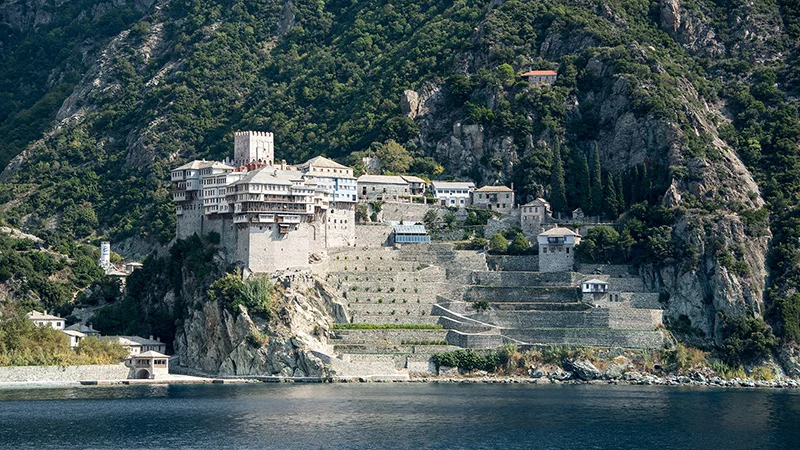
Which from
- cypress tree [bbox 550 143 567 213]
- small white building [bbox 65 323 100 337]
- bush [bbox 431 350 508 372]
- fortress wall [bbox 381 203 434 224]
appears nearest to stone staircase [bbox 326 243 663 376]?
bush [bbox 431 350 508 372]

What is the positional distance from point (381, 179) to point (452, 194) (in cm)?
646

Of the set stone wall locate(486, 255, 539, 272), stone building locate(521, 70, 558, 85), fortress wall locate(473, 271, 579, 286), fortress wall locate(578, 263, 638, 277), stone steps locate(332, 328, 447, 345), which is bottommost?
stone steps locate(332, 328, 447, 345)

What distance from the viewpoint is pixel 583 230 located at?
112812 millimetres

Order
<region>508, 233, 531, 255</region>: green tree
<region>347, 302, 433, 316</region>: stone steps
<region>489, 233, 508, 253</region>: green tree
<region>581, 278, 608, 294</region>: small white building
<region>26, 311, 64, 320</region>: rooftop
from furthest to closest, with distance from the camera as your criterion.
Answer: <region>489, 233, 508, 253</region>: green tree < <region>508, 233, 531, 255</region>: green tree < <region>26, 311, 64, 320</region>: rooftop < <region>581, 278, 608, 294</region>: small white building < <region>347, 302, 433, 316</region>: stone steps

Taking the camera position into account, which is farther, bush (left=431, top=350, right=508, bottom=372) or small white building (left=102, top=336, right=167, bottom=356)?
small white building (left=102, top=336, right=167, bottom=356)

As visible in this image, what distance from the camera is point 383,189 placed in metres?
117

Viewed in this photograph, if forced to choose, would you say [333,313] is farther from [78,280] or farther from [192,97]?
[192,97]

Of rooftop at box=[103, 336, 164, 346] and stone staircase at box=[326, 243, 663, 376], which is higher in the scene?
stone staircase at box=[326, 243, 663, 376]

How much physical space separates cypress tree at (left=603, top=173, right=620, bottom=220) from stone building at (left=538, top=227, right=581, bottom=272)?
6.72m

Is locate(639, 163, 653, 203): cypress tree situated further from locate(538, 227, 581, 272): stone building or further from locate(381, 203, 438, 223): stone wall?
locate(381, 203, 438, 223): stone wall

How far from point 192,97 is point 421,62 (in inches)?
1233

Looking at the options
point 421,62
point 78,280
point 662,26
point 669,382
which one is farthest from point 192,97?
point 669,382

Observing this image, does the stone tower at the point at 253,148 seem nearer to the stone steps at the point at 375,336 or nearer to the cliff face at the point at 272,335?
the cliff face at the point at 272,335

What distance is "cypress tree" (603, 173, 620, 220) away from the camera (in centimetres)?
11388
